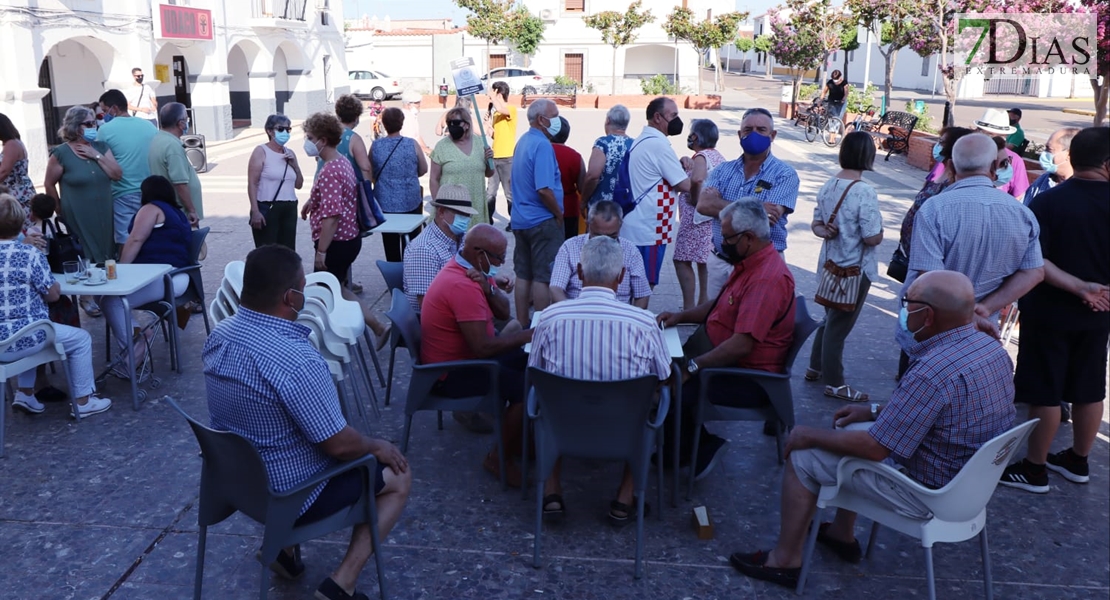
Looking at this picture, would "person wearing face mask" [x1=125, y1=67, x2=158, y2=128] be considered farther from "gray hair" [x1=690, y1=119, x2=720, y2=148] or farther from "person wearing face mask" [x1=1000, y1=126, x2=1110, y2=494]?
"person wearing face mask" [x1=1000, y1=126, x2=1110, y2=494]

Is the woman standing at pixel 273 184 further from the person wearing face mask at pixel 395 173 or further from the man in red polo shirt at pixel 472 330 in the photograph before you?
the man in red polo shirt at pixel 472 330

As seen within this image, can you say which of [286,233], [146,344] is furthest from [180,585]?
[286,233]

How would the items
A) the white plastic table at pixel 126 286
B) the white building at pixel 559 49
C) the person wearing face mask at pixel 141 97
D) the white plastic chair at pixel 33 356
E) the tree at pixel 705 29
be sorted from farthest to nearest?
the white building at pixel 559 49 → the tree at pixel 705 29 → the person wearing face mask at pixel 141 97 → the white plastic table at pixel 126 286 → the white plastic chair at pixel 33 356

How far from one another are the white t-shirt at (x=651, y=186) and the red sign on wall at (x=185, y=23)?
14.6 m

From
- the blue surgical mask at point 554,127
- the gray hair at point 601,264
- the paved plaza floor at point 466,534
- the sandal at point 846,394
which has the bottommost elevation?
the paved plaza floor at point 466,534

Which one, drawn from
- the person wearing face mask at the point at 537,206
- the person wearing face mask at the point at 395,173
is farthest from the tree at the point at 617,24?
the person wearing face mask at the point at 537,206

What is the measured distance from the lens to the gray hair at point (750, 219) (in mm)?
4055

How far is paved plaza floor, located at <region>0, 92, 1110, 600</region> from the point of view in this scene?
339cm

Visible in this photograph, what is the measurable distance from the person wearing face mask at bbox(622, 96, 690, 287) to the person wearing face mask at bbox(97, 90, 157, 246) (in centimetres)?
389

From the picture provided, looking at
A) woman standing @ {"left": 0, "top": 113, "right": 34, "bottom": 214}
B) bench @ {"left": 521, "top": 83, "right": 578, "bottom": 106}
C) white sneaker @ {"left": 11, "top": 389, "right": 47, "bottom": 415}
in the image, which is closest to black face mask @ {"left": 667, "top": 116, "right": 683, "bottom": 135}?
white sneaker @ {"left": 11, "top": 389, "right": 47, "bottom": 415}

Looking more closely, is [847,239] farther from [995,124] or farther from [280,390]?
[280,390]

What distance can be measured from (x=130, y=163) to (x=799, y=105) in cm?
2222

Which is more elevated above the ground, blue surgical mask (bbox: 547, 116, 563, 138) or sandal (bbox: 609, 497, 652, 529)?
blue surgical mask (bbox: 547, 116, 563, 138)

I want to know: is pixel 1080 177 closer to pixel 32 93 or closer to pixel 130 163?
pixel 130 163
